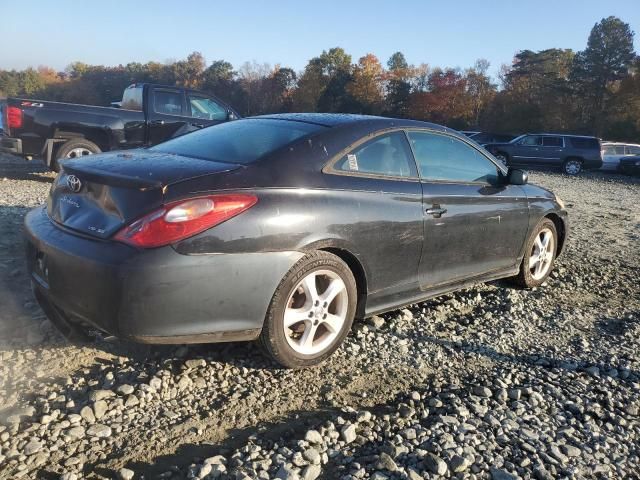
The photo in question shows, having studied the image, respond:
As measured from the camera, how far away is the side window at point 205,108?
992 cm

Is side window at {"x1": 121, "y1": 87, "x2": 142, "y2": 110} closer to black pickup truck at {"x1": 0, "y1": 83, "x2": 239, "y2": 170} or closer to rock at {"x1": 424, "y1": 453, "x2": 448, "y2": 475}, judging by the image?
black pickup truck at {"x1": 0, "y1": 83, "x2": 239, "y2": 170}

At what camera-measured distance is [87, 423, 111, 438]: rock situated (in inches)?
92.4

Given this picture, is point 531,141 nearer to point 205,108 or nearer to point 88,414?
point 205,108

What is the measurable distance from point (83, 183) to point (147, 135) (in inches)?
269

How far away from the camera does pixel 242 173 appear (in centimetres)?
280

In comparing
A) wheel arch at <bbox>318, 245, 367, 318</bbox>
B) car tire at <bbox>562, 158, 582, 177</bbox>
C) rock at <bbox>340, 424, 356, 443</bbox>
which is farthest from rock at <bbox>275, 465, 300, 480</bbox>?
car tire at <bbox>562, 158, 582, 177</bbox>

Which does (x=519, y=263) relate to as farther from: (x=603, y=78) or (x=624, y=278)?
(x=603, y=78)

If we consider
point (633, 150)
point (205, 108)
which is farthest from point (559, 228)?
point (633, 150)

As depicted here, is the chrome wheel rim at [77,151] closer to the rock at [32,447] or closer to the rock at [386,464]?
the rock at [32,447]

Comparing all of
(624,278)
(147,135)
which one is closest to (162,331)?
(624,278)

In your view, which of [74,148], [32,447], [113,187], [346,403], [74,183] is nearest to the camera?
[32,447]

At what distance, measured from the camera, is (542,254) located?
497 cm

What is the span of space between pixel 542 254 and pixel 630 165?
21087 mm

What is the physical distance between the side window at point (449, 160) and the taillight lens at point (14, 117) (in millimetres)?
7026
